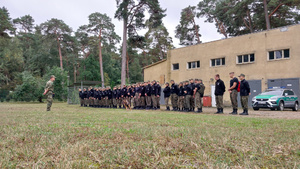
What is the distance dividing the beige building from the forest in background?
574cm

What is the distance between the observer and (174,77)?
3002 cm

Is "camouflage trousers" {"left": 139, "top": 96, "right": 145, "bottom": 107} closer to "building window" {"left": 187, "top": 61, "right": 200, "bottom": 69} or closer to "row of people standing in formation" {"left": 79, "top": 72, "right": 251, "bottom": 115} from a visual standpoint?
"row of people standing in formation" {"left": 79, "top": 72, "right": 251, "bottom": 115}

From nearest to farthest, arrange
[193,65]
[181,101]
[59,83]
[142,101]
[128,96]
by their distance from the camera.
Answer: [181,101] < [142,101] < [128,96] < [193,65] < [59,83]

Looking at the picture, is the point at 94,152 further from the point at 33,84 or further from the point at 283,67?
the point at 33,84

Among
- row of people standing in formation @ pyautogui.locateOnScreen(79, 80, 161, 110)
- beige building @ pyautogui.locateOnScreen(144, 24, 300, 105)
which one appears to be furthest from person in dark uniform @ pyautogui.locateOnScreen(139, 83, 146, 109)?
beige building @ pyautogui.locateOnScreen(144, 24, 300, 105)

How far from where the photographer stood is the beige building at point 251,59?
20219 millimetres

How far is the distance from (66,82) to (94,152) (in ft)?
126

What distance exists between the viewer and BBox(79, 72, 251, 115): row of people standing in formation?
1231 centimetres

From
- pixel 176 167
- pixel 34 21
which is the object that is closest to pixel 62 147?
pixel 176 167

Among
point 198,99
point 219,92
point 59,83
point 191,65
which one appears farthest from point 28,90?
point 219,92

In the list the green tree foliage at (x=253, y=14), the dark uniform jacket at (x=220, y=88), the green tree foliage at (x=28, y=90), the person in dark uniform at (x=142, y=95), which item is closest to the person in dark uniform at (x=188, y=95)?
the dark uniform jacket at (x=220, y=88)

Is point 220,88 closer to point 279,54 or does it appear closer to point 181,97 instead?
point 181,97

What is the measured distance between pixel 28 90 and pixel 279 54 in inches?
1324

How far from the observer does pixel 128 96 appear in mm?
18984
